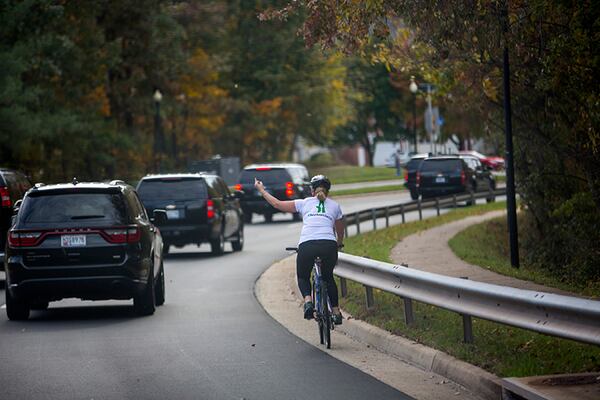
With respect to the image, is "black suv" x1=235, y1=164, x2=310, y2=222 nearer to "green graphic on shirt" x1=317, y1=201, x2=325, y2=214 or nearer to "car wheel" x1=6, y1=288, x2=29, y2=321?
"car wheel" x1=6, y1=288, x2=29, y2=321

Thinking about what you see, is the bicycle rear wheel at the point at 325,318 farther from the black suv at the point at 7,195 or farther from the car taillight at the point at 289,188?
the car taillight at the point at 289,188

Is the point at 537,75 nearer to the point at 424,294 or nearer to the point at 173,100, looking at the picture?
the point at 424,294

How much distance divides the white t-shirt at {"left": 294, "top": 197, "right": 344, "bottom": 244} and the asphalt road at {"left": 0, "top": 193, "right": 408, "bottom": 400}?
3.93ft

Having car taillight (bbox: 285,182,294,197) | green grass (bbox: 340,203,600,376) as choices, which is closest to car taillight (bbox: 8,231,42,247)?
green grass (bbox: 340,203,600,376)

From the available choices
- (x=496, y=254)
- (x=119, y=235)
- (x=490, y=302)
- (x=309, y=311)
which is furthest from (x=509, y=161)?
(x=490, y=302)

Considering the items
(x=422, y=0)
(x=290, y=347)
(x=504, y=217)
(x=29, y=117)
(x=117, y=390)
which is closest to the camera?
(x=117, y=390)

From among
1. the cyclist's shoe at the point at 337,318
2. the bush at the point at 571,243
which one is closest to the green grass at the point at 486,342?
the cyclist's shoe at the point at 337,318

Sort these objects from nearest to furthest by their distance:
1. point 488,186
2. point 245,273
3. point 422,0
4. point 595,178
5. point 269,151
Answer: point 422,0 < point 595,178 < point 245,273 < point 488,186 < point 269,151

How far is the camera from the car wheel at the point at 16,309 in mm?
17750

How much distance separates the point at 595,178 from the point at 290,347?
10608 millimetres

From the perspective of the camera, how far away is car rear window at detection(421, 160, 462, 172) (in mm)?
48812

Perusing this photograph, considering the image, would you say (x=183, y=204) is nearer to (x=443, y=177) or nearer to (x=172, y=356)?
(x=172, y=356)

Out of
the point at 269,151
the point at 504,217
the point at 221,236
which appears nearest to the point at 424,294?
the point at 221,236

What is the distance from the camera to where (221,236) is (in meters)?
31.0
